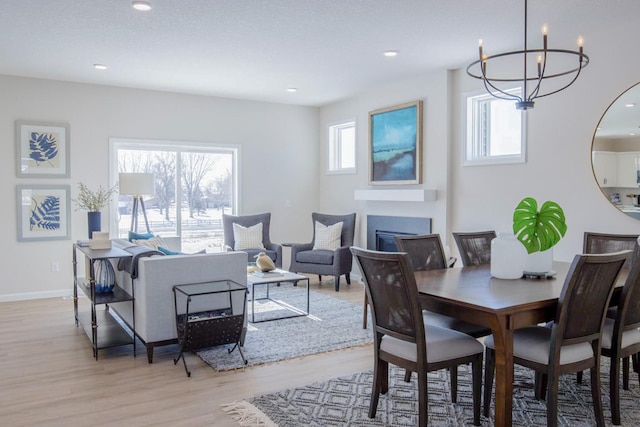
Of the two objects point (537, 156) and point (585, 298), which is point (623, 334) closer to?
point (585, 298)

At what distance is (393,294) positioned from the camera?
258 centimetres

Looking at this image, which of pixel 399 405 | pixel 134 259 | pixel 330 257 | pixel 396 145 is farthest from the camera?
pixel 330 257

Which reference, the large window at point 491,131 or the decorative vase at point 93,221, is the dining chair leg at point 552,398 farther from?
the decorative vase at point 93,221

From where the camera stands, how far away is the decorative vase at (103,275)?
13.6 feet

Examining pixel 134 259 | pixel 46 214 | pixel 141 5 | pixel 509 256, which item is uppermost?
pixel 141 5

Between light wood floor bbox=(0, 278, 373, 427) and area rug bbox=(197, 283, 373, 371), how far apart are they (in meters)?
0.13

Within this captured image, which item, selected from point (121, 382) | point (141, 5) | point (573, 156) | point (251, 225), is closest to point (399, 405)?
point (121, 382)

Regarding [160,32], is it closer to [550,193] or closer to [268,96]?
[268,96]

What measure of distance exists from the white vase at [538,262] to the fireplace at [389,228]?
275 cm

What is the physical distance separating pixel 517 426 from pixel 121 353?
285cm

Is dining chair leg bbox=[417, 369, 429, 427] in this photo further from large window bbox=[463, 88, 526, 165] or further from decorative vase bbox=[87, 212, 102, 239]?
decorative vase bbox=[87, 212, 102, 239]

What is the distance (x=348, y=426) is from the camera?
2.74 m

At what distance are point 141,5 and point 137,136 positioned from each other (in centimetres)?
317

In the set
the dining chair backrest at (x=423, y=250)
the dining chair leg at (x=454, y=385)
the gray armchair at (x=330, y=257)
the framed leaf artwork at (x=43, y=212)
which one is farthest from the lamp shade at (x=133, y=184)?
the dining chair leg at (x=454, y=385)
